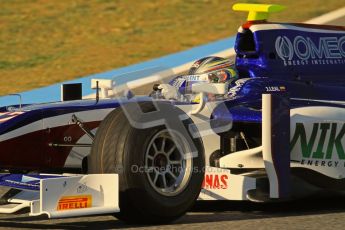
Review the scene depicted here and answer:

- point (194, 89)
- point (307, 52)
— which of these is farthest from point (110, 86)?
point (307, 52)

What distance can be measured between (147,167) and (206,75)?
2.00 metres

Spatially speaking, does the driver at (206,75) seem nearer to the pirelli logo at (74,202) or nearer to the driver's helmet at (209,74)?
the driver's helmet at (209,74)

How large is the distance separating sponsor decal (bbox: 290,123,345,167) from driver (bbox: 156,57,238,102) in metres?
1.07

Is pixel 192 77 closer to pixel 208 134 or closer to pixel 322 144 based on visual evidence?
pixel 208 134

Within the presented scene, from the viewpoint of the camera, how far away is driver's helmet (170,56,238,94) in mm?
8070

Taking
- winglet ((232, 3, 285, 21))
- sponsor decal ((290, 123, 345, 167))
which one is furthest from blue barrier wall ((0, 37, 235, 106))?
sponsor decal ((290, 123, 345, 167))

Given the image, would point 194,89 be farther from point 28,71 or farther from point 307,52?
point 28,71

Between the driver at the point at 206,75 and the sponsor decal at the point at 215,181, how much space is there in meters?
1.04

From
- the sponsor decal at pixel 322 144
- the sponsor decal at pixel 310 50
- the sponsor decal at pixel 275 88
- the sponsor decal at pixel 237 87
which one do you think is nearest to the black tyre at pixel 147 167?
the sponsor decal at pixel 322 144

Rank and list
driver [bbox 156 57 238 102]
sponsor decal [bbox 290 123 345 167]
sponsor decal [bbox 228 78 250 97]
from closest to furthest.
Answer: sponsor decal [bbox 290 123 345 167] < sponsor decal [bbox 228 78 250 97] < driver [bbox 156 57 238 102]

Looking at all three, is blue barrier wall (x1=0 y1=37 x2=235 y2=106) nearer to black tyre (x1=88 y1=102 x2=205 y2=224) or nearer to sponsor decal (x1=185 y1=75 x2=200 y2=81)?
sponsor decal (x1=185 y1=75 x2=200 y2=81)

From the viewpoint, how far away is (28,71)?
56.3 feet

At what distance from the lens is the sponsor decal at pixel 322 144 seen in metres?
7.12

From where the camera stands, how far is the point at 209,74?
319 inches
